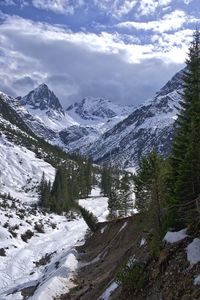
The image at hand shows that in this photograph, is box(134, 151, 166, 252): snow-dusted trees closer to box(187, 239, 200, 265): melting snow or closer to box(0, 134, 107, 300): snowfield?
box(187, 239, 200, 265): melting snow

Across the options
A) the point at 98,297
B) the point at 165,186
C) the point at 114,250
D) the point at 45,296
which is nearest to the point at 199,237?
the point at 98,297

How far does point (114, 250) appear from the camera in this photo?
1964 inches

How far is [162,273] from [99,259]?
89.9ft

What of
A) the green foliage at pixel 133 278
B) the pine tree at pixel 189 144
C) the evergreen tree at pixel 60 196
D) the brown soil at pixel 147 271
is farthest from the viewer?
the evergreen tree at pixel 60 196

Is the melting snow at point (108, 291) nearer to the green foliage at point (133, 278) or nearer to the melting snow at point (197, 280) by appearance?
the green foliage at point (133, 278)

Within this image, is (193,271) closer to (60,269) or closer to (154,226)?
(154,226)

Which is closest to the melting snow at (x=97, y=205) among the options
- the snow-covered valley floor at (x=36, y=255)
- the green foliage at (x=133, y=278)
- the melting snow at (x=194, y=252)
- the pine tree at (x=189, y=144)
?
the snow-covered valley floor at (x=36, y=255)

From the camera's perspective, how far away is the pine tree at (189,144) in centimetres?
3066

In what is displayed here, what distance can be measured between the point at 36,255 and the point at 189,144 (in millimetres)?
44963

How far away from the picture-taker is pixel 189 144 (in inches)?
1240

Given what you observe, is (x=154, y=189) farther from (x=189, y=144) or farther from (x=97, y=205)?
(x=97, y=205)

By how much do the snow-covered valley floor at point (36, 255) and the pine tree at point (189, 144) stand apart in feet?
47.0

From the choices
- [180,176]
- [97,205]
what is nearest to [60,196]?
[97,205]

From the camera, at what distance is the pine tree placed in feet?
101
